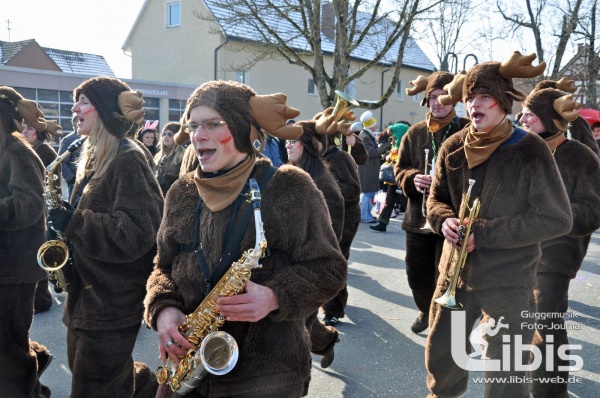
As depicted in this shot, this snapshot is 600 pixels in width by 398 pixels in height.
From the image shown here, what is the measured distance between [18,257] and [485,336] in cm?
300

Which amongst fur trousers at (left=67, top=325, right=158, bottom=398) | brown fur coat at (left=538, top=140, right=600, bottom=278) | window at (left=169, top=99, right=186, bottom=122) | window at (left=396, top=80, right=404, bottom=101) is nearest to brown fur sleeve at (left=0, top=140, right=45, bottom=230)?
fur trousers at (left=67, top=325, right=158, bottom=398)

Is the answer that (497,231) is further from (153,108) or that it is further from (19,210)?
(153,108)

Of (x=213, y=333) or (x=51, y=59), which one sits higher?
(x=51, y=59)

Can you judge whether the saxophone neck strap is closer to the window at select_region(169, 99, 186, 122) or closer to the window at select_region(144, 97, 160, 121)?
the window at select_region(144, 97, 160, 121)

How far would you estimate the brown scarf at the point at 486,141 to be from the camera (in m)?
3.51

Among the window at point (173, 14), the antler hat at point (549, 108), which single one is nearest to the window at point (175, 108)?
the window at point (173, 14)

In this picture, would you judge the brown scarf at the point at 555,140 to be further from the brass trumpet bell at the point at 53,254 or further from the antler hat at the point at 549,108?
the brass trumpet bell at the point at 53,254

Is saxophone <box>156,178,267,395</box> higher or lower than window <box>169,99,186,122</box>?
higher

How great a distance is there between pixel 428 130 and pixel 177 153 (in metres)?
3.99

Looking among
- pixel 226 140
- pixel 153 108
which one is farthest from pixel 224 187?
pixel 153 108

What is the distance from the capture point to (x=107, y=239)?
3336 millimetres

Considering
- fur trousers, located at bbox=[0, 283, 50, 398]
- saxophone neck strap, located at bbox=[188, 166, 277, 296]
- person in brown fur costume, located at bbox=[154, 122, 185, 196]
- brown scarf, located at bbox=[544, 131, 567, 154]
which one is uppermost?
brown scarf, located at bbox=[544, 131, 567, 154]

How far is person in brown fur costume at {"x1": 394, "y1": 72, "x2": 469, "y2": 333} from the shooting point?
16.5 feet

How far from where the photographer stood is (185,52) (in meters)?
30.6
